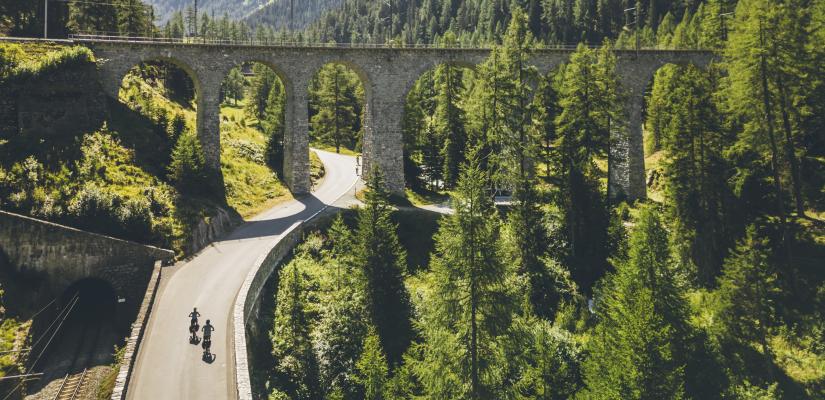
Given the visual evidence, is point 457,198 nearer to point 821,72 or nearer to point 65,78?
point 65,78

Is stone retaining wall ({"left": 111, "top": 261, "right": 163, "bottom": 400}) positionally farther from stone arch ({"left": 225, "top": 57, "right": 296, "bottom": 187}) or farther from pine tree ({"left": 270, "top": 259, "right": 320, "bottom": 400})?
stone arch ({"left": 225, "top": 57, "right": 296, "bottom": 187})

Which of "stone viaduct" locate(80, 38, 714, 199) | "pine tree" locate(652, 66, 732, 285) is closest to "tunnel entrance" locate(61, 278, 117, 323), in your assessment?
"stone viaduct" locate(80, 38, 714, 199)

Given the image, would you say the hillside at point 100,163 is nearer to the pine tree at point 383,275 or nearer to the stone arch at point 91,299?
the stone arch at point 91,299

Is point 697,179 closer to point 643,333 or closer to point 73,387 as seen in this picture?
point 643,333

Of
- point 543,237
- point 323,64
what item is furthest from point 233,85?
point 543,237

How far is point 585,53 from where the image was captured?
41.0 meters

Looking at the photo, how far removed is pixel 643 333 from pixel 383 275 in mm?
13787

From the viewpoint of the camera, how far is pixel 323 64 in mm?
50344

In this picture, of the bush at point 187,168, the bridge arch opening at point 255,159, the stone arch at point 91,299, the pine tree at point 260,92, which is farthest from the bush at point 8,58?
the pine tree at point 260,92

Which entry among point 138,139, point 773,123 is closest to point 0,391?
point 138,139

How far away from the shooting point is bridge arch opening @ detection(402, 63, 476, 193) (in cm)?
5081

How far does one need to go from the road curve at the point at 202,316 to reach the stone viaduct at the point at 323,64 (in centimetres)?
886

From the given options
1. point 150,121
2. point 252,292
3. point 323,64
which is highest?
point 323,64

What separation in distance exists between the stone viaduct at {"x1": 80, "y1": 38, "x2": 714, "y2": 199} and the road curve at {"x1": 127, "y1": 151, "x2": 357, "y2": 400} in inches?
349
